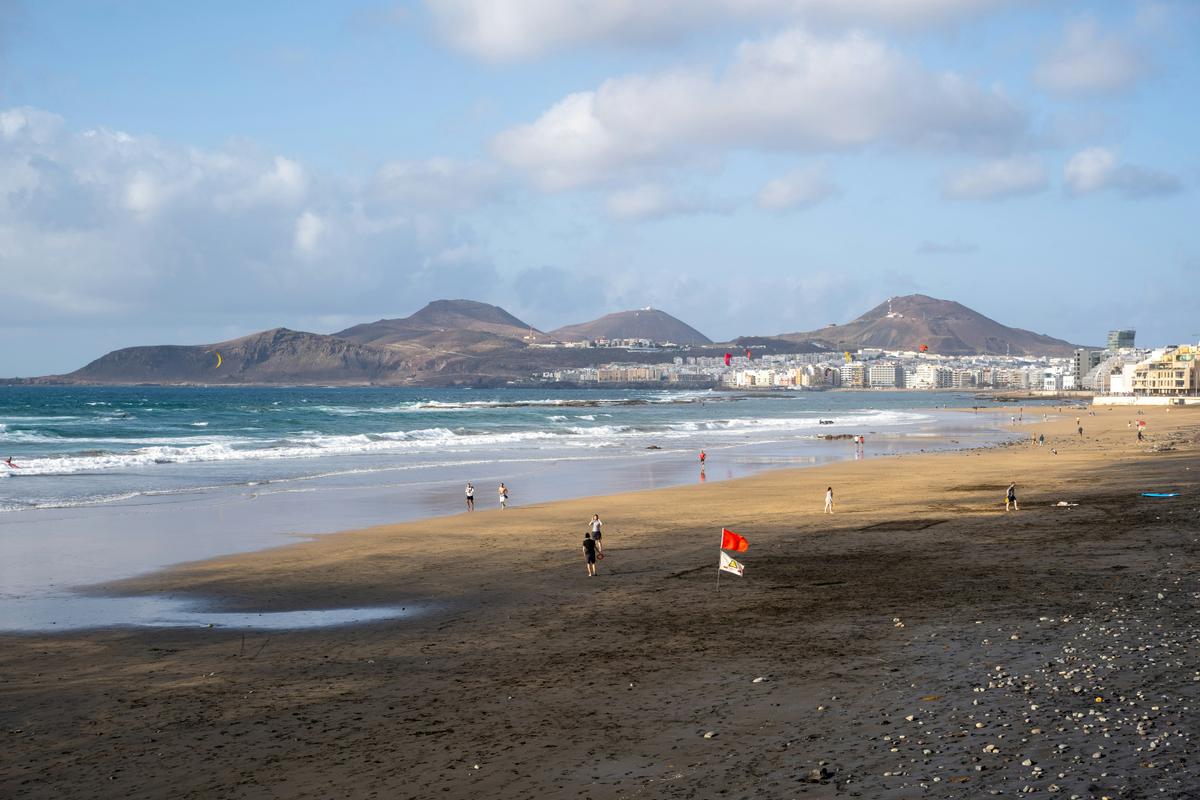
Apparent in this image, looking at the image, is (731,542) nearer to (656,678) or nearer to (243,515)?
(656,678)

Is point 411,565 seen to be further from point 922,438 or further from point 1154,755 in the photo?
point 922,438

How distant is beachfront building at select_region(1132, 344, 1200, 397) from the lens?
A: 165125 millimetres

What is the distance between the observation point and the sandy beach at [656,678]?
902 centimetres

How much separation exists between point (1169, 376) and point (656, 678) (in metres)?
182

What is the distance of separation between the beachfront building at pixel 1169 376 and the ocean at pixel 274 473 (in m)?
93.0

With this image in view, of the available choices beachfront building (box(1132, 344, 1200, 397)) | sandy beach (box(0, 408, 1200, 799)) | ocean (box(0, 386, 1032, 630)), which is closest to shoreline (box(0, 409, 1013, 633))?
ocean (box(0, 386, 1032, 630))

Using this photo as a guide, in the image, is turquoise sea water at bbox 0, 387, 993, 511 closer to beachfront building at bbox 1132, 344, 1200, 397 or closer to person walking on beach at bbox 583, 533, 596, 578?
person walking on beach at bbox 583, 533, 596, 578

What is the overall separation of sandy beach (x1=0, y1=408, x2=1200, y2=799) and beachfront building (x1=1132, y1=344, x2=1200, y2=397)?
538 ft

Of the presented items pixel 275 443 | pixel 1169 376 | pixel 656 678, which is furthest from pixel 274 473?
pixel 1169 376

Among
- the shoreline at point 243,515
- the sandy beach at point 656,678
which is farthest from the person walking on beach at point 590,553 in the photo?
the shoreline at point 243,515

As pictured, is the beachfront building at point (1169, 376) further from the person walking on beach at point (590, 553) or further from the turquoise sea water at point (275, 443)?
the person walking on beach at point (590, 553)

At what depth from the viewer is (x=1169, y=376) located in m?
169

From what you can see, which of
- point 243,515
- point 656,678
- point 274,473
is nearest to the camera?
point 656,678

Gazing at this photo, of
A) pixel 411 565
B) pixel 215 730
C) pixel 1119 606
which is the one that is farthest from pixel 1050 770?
pixel 411 565
